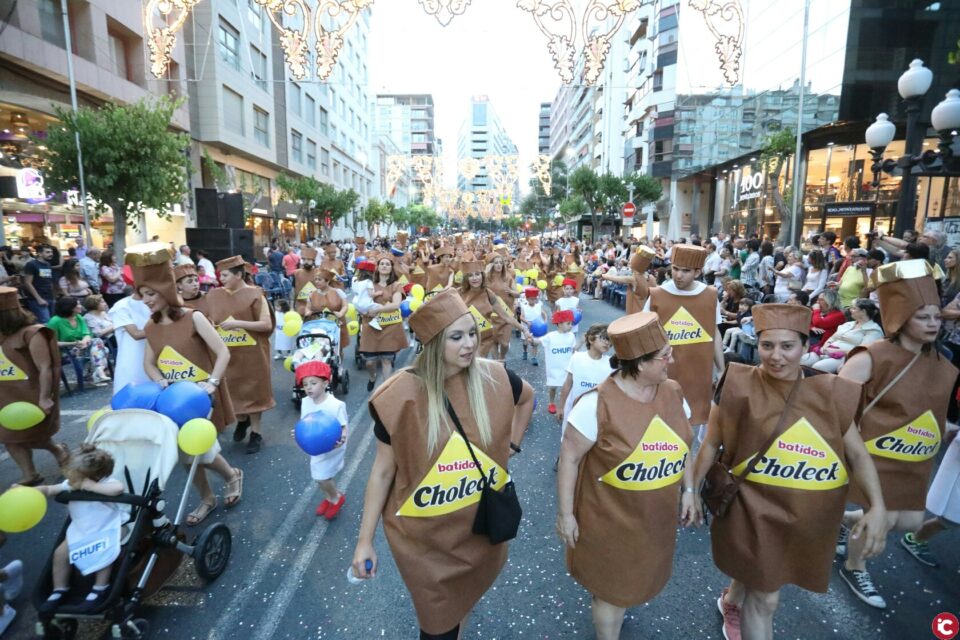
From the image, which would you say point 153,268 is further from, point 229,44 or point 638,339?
point 229,44

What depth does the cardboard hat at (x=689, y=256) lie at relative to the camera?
4.12 metres

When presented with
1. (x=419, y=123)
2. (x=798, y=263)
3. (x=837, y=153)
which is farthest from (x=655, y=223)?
(x=419, y=123)

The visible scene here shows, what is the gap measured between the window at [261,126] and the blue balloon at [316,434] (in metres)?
31.3

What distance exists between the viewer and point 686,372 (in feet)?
14.5

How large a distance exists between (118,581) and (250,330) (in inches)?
117

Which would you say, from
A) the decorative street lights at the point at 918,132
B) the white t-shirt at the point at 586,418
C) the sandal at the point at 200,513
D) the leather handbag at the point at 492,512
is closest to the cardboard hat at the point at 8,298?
the sandal at the point at 200,513

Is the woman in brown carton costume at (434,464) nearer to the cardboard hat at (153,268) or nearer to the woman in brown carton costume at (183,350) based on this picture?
the woman in brown carton costume at (183,350)

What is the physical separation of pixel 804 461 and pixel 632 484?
0.85 meters

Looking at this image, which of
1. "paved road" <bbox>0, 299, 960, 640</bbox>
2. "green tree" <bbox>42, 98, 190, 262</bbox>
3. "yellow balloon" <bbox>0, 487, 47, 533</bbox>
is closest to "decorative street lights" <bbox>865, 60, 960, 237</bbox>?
A: "paved road" <bbox>0, 299, 960, 640</bbox>

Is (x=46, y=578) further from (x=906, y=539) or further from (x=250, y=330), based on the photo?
(x=906, y=539)

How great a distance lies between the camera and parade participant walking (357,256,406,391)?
7.08 meters

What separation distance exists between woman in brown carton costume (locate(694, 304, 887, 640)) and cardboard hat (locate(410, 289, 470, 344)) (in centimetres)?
149

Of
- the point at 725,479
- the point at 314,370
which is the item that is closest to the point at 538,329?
the point at 314,370

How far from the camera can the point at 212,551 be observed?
11.1 ft
